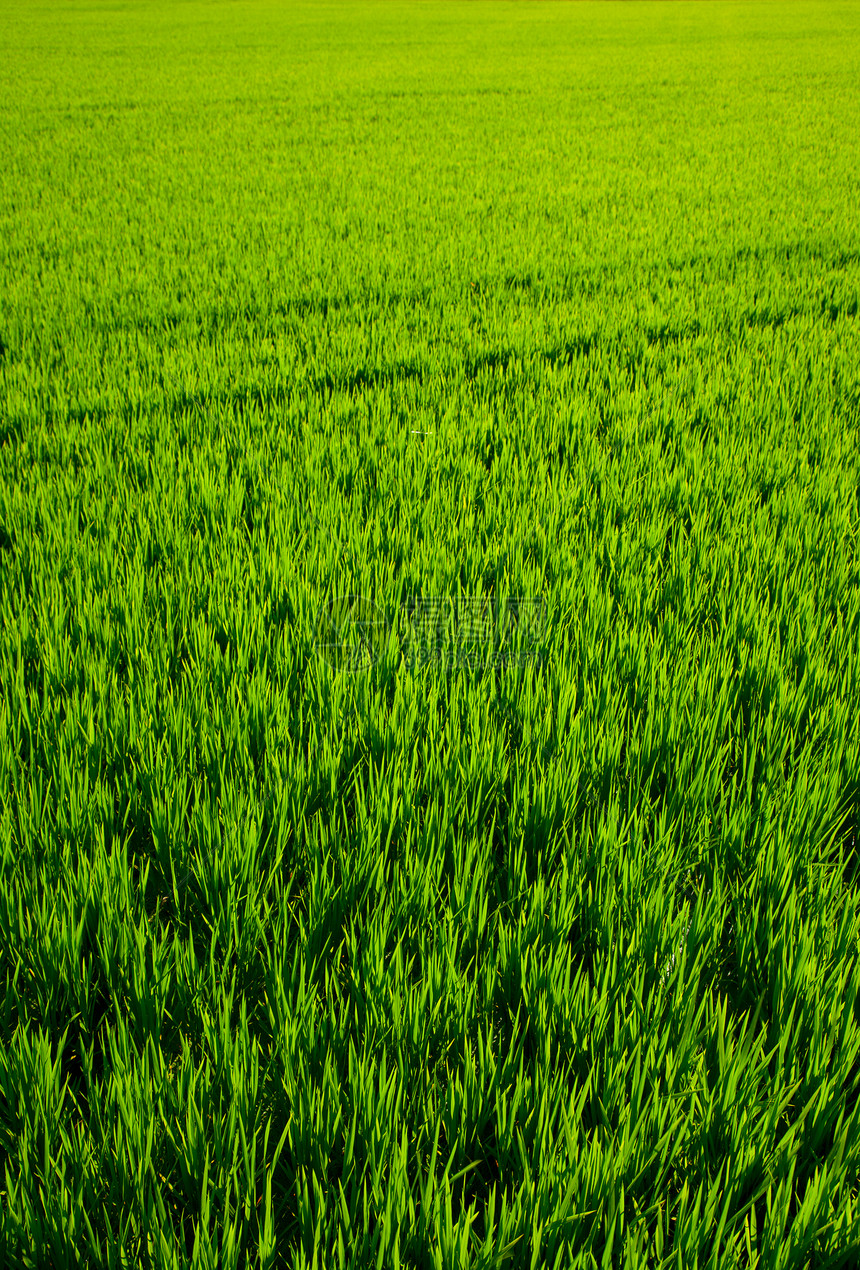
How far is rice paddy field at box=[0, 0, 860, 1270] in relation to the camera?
755mm

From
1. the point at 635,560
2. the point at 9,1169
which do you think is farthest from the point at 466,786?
the point at 635,560

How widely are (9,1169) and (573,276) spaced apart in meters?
4.61

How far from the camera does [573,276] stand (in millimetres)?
4445

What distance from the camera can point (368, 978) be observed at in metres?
0.90

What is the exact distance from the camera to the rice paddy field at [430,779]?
2.48 feet

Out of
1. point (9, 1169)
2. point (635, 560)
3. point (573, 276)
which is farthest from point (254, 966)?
point (573, 276)

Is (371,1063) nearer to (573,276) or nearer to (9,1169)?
(9,1169)

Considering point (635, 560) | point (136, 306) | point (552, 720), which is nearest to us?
point (552, 720)

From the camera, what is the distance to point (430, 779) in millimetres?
1269

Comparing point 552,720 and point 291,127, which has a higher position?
point 291,127

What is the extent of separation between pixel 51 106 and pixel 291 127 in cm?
372

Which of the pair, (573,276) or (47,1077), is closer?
(47,1077)

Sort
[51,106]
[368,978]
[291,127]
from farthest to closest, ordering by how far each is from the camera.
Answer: [51,106], [291,127], [368,978]

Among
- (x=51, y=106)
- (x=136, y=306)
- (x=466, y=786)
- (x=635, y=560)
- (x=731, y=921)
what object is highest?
(x=51, y=106)
